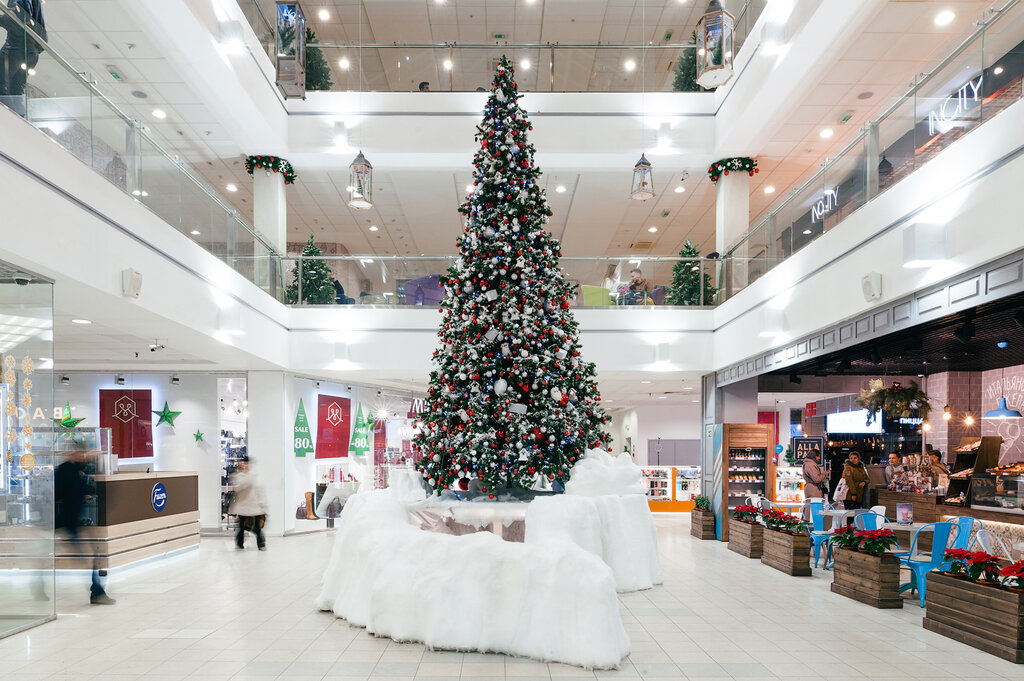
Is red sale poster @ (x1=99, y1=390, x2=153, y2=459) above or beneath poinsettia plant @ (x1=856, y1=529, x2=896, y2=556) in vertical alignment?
above

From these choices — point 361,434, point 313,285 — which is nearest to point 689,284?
point 313,285

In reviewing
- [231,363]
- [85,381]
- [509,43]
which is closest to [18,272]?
[231,363]

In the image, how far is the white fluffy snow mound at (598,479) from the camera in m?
8.24

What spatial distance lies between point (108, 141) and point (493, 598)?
536 centimetres

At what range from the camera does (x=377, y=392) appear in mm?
16797

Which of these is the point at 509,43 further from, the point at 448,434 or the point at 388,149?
the point at 448,434

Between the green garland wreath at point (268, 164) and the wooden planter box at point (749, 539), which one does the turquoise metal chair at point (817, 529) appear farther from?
the green garland wreath at point (268, 164)

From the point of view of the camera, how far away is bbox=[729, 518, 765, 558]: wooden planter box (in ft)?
33.4

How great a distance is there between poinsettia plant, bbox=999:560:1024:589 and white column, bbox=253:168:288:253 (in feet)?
39.0

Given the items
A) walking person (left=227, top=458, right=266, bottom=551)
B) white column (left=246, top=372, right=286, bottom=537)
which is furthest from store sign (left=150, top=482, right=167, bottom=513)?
white column (left=246, top=372, right=286, bottom=537)

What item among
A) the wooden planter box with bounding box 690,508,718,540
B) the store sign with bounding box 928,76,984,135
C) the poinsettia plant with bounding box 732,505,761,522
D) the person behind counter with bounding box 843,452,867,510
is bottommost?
the wooden planter box with bounding box 690,508,718,540

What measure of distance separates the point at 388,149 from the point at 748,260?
689cm

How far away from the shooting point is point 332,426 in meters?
14.7

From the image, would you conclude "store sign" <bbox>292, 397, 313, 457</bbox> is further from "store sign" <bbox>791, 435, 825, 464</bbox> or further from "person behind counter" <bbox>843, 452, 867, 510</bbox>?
"store sign" <bbox>791, 435, 825, 464</bbox>
